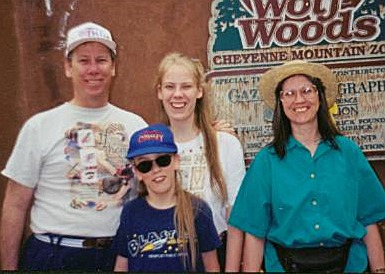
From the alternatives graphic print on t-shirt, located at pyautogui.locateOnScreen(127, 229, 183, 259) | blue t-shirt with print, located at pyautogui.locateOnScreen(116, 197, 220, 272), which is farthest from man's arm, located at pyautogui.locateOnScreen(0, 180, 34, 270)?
graphic print on t-shirt, located at pyautogui.locateOnScreen(127, 229, 183, 259)

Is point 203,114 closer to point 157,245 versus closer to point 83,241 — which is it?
point 157,245

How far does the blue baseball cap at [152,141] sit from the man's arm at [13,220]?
28.8 inches

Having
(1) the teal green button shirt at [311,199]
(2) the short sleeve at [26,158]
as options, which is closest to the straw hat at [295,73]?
(1) the teal green button shirt at [311,199]

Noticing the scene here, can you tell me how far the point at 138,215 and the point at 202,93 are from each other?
882mm

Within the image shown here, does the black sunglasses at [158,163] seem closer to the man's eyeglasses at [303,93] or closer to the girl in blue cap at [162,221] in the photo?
the girl in blue cap at [162,221]

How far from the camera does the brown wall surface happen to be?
4.09 m

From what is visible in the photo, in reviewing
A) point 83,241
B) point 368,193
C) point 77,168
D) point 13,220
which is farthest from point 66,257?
point 368,193

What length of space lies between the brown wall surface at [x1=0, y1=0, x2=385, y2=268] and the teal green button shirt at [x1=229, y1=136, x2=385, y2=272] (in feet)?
2.66

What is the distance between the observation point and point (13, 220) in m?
4.14

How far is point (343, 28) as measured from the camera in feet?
13.2

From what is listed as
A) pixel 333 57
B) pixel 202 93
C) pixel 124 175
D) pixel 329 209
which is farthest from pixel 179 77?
pixel 329 209

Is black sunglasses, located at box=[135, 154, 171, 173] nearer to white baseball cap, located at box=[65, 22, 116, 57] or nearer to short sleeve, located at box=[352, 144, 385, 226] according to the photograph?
white baseball cap, located at box=[65, 22, 116, 57]

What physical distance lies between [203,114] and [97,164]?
0.76m

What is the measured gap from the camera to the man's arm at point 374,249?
3.93m
